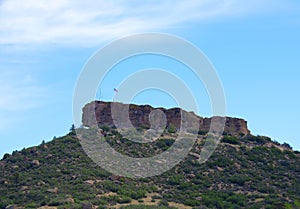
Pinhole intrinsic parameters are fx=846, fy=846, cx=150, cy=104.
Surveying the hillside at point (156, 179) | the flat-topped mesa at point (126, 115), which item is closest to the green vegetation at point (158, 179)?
the hillside at point (156, 179)

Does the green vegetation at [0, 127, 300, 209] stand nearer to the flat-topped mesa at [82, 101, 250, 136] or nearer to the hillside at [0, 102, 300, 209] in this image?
the hillside at [0, 102, 300, 209]

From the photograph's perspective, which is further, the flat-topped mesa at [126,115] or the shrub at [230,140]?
the flat-topped mesa at [126,115]

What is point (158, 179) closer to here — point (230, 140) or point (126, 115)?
point (230, 140)

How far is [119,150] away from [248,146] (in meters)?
13.0

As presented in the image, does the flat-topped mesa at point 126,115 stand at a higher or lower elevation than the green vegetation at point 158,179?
higher

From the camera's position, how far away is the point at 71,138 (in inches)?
3194

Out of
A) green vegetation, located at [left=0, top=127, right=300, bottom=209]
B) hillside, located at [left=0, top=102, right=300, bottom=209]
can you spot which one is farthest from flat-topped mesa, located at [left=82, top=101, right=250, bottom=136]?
green vegetation, located at [left=0, top=127, right=300, bottom=209]

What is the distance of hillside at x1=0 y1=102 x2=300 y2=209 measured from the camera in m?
64.1

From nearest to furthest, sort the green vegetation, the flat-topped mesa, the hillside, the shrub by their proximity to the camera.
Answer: the hillside, the green vegetation, the shrub, the flat-topped mesa

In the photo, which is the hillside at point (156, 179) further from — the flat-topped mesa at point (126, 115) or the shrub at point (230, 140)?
the flat-topped mesa at point (126, 115)

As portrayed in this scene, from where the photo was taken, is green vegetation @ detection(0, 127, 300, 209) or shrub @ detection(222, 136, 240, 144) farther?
shrub @ detection(222, 136, 240, 144)

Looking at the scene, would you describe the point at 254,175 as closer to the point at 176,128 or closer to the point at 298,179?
the point at 298,179

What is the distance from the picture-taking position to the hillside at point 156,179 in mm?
64062

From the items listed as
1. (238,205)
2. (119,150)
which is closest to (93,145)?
(119,150)
